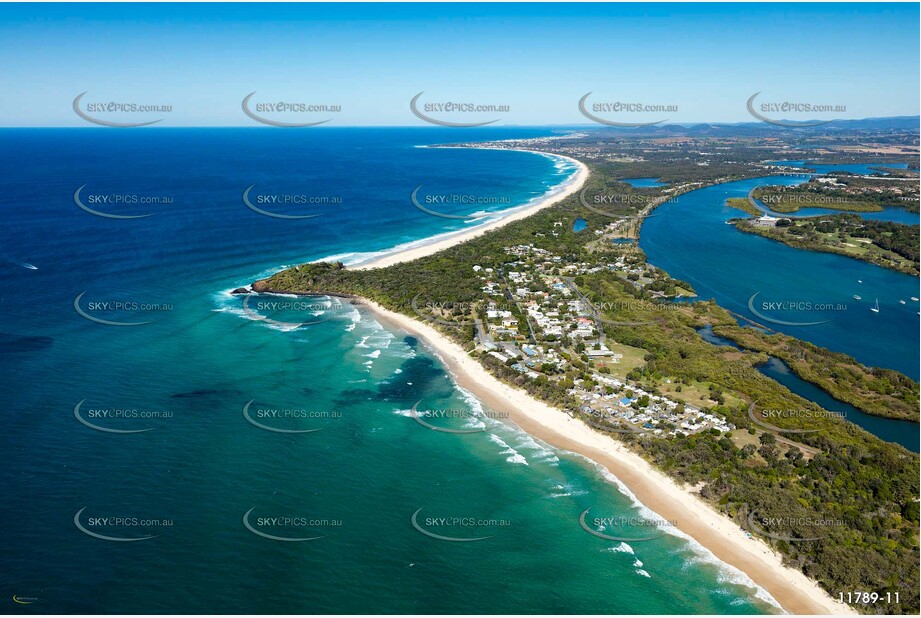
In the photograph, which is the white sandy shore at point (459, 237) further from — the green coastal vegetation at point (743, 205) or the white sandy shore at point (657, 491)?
the green coastal vegetation at point (743, 205)

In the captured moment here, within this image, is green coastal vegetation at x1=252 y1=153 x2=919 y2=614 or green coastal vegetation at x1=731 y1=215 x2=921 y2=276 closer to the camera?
green coastal vegetation at x1=252 y1=153 x2=919 y2=614

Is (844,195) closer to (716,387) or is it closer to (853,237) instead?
(853,237)

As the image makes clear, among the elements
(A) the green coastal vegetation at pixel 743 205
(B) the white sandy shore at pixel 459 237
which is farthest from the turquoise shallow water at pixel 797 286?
(B) the white sandy shore at pixel 459 237

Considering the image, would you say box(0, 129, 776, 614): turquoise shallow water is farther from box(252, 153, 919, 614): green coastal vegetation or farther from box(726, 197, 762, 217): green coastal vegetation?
box(726, 197, 762, 217): green coastal vegetation

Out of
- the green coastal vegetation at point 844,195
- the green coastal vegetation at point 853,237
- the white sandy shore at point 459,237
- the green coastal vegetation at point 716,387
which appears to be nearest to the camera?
the green coastal vegetation at point 716,387

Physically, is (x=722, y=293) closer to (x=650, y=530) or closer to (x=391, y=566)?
(x=650, y=530)

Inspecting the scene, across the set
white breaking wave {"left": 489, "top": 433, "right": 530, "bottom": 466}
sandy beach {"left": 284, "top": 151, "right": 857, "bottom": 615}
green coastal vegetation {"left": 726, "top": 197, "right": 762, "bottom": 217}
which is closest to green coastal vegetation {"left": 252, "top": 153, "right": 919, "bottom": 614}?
sandy beach {"left": 284, "top": 151, "right": 857, "bottom": 615}
